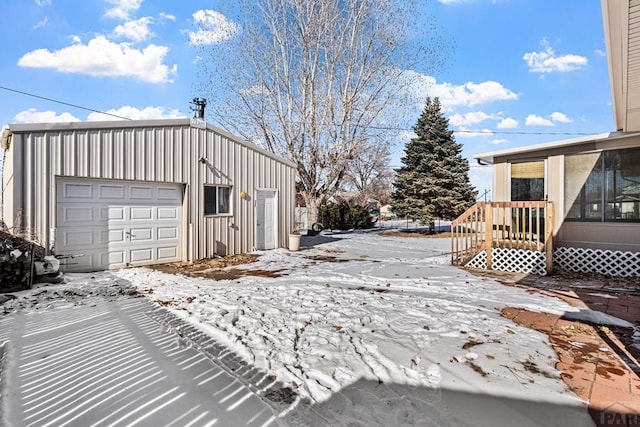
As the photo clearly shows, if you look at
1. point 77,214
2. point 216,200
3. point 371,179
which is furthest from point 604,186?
point 371,179

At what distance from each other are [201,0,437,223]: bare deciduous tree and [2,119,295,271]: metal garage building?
6.23m

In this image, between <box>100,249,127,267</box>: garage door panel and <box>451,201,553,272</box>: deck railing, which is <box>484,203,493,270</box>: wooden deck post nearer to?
<box>451,201,553,272</box>: deck railing

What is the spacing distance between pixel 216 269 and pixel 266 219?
323cm

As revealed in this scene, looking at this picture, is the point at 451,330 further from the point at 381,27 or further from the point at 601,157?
the point at 381,27

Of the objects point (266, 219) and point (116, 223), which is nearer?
point (116, 223)

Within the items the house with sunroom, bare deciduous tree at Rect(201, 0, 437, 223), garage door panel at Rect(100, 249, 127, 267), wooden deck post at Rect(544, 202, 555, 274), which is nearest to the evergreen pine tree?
bare deciduous tree at Rect(201, 0, 437, 223)

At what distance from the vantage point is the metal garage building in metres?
5.92

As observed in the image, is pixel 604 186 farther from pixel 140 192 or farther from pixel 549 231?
pixel 140 192

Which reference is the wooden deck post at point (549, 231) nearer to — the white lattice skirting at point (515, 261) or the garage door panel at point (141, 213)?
the white lattice skirting at point (515, 261)

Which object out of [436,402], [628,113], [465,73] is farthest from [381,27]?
[436,402]

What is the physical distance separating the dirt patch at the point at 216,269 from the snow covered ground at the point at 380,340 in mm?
431

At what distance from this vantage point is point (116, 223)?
23.3ft

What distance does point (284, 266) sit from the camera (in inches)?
300

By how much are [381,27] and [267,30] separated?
5.36 m
